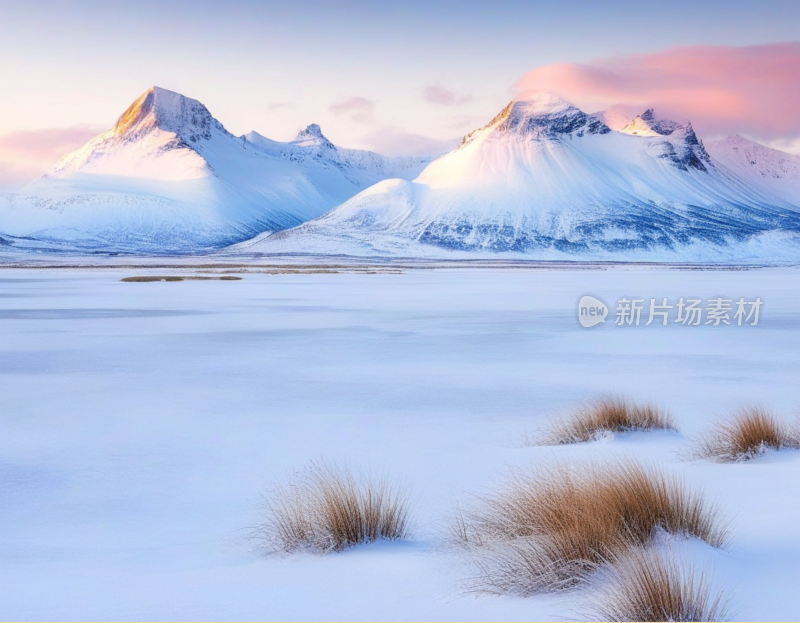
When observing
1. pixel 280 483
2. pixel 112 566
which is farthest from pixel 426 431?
pixel 112 566

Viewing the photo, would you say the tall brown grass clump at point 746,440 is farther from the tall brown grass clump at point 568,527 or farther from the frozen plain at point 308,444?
the tall brown grass clump at point 568,527

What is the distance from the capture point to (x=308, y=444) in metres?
8.69

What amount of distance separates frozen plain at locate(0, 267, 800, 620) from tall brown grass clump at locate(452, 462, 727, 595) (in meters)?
0.16

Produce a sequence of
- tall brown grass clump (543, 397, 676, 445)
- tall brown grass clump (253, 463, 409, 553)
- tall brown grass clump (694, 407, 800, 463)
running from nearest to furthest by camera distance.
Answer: tall brown grass clump (253, 463, 409, 553), tall brown grass clump (694, 407, 800, 463), tall brown grass clump (543, 397, 676, 445)

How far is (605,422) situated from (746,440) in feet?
5.21

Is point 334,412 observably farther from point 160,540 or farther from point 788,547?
point 788,547

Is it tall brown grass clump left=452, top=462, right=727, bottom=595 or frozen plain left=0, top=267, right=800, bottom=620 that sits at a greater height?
tall brown grass clump left=452, top=462, right=727, bottom=595

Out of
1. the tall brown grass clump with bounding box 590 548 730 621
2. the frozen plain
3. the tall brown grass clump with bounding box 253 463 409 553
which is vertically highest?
the tall brown grass clump with bounding box 590 548 730 621

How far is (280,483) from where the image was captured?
23.5 feet

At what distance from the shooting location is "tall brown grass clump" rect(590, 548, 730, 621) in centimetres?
371

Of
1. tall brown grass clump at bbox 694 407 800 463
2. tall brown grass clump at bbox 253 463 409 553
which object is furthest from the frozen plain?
tall brown grass clump at bbox 694 407 800 463

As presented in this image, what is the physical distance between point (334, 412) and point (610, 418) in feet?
10.9

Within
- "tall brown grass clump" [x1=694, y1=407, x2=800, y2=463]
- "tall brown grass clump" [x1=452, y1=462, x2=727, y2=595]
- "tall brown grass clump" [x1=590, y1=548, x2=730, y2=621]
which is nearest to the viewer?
"tall brown grass clump" [x1=590, y1=548, x2=730, y2=621]

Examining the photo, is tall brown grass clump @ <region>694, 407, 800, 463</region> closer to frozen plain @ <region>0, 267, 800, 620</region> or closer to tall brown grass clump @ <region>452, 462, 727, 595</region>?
frozen plain @ <region>0, 267, 800, 620</region>
